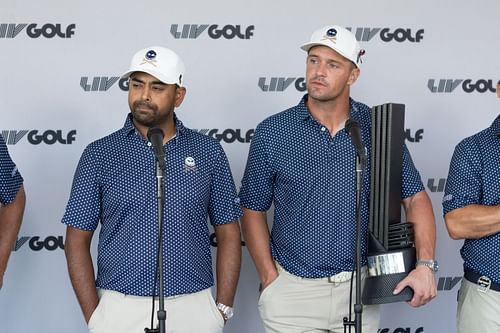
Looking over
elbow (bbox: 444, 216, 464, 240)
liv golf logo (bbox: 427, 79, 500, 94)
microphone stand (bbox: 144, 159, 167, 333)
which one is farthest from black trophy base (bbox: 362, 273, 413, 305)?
liv golf logo (bbox: 427, 79, 500, 94)

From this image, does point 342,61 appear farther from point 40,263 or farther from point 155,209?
point 40,263

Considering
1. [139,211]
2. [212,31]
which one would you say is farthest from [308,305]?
[212,31]

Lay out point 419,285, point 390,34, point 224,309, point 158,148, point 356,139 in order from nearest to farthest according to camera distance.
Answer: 1. point 158,148
2. point 356,139
3. point 419,285
4. point 224,309
5. point 390,34

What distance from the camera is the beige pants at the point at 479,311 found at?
2816 millimetres

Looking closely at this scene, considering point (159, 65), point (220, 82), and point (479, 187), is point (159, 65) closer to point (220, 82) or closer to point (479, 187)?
point (220, 82)

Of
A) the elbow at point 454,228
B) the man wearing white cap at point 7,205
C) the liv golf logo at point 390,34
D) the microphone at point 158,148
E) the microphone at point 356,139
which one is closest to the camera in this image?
the microphone at point 158,148

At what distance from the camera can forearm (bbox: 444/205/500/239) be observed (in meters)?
2.78

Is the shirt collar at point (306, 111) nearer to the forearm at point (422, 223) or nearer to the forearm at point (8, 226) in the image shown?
the forearm at point (422, 223)

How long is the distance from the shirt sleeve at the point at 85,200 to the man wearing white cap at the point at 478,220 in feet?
3.83

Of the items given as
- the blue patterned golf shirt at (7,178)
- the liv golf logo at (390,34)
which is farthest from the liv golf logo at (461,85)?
the blue patterned golf shirt at (7,178)

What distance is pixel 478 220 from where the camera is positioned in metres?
2.79

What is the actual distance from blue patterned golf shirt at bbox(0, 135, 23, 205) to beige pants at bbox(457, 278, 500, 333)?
1588 mm

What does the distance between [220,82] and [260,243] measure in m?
0.97

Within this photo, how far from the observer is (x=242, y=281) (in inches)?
148
